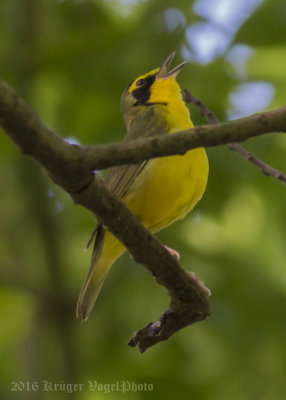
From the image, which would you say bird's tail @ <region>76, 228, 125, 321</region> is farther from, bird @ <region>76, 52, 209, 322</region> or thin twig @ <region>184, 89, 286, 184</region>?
thin twig @ <region>184, 89, 286, 184</region>

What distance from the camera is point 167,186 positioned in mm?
4953

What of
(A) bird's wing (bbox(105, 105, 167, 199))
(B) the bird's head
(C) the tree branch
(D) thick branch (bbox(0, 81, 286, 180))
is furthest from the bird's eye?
(D) thick branch (bbox(0, 81, 286, 180))

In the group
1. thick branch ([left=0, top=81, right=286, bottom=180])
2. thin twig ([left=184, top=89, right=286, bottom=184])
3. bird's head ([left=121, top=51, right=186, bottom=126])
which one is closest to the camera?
thick branch ([left=0, top=81, right=286, bottom=180])

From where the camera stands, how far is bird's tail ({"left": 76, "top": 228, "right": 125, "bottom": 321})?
5.00m

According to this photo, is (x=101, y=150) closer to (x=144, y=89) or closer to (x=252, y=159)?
(x=252, y=159)

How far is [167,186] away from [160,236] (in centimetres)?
161

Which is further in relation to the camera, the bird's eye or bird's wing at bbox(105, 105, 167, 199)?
the bird's eye

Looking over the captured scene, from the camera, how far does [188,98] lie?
4.98 metres

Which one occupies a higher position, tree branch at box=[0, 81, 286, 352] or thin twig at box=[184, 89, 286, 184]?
tree branch at box=[0, 81, 286, 352]

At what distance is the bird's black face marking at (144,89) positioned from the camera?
6496 mm

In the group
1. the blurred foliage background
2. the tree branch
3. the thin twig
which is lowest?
the blurred foliage background

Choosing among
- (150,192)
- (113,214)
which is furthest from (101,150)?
(150,192)

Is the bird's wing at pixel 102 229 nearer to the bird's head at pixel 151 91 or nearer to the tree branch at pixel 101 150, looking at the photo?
the bird's head at pixel 151 91

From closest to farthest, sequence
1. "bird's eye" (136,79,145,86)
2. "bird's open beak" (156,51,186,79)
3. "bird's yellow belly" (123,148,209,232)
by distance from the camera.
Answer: "bird's yellow belly" (123,148,209,232) → "bird's open beak" (156,51,186,79) → "bird's eye" (136,79,145,86)
